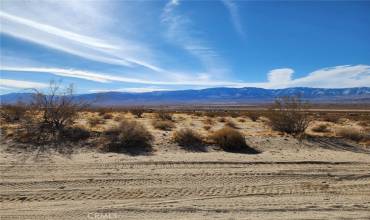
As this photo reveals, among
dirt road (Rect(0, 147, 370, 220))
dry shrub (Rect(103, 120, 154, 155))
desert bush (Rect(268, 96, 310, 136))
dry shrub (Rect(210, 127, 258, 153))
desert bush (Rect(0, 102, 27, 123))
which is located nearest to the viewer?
dirt road (Rect(0, 147, 370, 220))

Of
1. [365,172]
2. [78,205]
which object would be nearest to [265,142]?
[365,172]

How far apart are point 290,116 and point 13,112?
16.5 meters

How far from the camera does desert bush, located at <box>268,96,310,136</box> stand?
2031cm

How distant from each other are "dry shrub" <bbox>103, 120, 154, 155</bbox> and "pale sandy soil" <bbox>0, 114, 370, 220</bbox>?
70cm

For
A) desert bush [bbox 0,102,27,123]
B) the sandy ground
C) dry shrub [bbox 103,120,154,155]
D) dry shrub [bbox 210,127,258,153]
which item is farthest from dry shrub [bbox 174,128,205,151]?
desert bush [bbox 0,102,27,123]

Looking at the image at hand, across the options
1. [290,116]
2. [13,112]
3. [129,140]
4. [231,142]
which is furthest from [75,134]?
[290,116]

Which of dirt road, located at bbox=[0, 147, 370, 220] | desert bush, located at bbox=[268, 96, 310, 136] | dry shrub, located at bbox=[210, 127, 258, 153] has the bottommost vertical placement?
dirt road, located at bbox=[0, 147, 370, 220]

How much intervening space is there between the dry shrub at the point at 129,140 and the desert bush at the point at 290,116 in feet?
27.5

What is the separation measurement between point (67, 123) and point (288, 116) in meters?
11.8

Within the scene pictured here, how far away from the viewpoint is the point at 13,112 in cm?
2255

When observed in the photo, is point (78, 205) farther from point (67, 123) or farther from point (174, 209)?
point (67, 123)

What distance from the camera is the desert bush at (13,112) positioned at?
69.7 feet

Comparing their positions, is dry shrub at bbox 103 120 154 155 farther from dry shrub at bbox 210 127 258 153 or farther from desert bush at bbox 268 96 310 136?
desert bush at bbox 268 96 310 136

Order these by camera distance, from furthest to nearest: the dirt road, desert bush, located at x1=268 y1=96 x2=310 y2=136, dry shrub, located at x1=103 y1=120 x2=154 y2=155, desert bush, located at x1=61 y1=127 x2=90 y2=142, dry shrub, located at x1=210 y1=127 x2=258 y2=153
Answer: desert bush, located at x1=268 y1=96 x2=310 y2=136
desert bush, located at x1=61 y1=127 x2=90 y2=142
dry shrub, located at x1=210 y1=127 x2=258 y2=153
dry shrub, located at x1=103 y1=120 x2=154 y2=155
the dirt road
